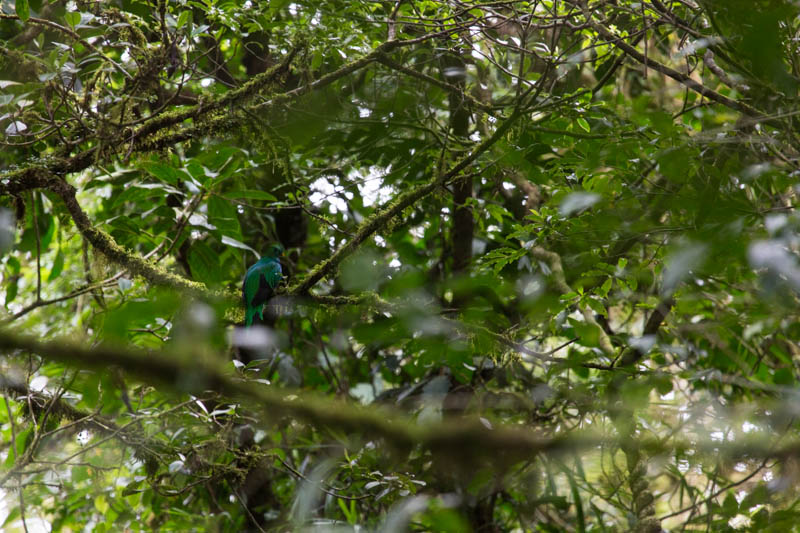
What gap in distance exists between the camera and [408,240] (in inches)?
121

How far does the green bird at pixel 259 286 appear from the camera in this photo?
2020mm

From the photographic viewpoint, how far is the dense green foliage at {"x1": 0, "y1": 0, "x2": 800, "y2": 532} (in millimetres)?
822

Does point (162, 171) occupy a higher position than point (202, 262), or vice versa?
point (162, 171)

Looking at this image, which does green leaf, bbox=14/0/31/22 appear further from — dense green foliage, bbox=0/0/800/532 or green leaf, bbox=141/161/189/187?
green leaf, bbox=141/161/189/187

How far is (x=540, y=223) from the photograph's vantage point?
169 cm

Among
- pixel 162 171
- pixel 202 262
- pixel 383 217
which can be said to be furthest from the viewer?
pixel 202 262

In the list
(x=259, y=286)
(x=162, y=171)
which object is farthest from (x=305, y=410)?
(x=162, y=171)

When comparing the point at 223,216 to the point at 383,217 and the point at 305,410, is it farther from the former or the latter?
the point at 305,410

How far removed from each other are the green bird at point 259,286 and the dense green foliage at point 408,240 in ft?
0.27

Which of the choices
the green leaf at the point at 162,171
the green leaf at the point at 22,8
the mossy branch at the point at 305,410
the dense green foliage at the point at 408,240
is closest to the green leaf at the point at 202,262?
the dense green foliage at the point at 408,240

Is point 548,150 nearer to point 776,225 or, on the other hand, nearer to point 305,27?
point 305,27

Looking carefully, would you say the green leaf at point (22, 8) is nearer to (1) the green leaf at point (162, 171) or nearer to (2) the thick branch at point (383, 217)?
(1) the green leaf at point (162, 171)

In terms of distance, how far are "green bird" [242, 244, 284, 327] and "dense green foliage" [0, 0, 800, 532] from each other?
83 millimetres

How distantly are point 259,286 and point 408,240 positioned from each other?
3.48ft
